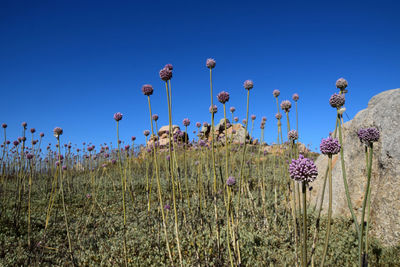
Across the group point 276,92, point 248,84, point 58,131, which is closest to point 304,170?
point 248,84

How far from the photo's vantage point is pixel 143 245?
11.9 ft

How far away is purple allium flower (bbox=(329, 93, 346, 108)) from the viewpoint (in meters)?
1.62

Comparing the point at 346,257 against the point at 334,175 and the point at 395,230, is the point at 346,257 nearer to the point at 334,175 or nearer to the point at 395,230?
the point at 395,230

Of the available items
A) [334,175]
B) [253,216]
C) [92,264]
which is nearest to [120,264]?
[92,264]

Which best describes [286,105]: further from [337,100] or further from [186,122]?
[186,122]

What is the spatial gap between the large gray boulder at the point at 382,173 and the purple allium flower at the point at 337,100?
251cm

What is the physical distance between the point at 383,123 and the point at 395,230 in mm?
1571

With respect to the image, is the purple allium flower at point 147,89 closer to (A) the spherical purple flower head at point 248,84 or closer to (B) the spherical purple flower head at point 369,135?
(A) the spherical purple flower head at point 248,84

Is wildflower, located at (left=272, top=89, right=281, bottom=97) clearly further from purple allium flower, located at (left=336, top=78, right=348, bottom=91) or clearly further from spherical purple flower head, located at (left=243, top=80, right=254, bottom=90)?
purple allium flower, located at (left=336, top=78, right=348, bottom=91)

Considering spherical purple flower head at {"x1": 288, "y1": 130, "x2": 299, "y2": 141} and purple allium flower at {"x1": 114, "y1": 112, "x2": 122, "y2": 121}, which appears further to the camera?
purple allium flower at {"x1": 114, "y1": 112, "x2": 122, "y2": 121}

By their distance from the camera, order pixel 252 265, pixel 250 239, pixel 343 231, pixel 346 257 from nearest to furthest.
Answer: pixel 252 265
pixel 346 257
pixel 250 239
pixel 343 231

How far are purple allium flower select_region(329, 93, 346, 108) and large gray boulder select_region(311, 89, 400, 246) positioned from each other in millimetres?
2514

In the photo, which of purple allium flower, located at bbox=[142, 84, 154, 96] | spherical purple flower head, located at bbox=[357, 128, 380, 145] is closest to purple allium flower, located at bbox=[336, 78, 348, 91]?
spherical purple flower head, located at bbox=[357, 128, 380, 145]

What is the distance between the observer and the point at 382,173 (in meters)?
3.57
